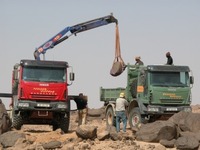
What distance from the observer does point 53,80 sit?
17.3 m

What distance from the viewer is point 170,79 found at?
17.0 meters

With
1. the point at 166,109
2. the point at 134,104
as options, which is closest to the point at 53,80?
the point at 134,104

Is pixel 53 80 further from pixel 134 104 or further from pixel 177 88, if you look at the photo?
pixel 177 88

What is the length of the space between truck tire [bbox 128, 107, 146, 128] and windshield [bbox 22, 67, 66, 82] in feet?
10.9

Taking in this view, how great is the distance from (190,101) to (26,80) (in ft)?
22.9

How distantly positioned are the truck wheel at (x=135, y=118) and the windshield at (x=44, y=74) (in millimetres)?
3338

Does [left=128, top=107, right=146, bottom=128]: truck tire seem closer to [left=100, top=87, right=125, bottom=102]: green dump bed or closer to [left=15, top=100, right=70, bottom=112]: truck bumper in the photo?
[left=100, top=87, right=125, bottom=102]: green dump bed

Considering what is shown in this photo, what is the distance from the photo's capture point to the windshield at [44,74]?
56.4ft

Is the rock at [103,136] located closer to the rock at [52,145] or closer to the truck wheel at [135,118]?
the rock at [52,145]

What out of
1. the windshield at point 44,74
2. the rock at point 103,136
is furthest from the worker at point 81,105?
the rock at point 103,136

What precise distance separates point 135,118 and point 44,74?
4.38m

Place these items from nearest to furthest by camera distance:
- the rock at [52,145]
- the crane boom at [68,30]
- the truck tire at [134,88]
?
the rock at [52,145], the truck tire at [134,88], the crane boom at [68,30]

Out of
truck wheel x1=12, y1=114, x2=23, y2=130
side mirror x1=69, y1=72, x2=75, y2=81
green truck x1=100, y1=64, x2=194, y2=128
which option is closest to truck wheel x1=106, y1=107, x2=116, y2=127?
green truck x1=100, y1=64, x2=194, y2=128

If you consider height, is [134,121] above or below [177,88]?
below
